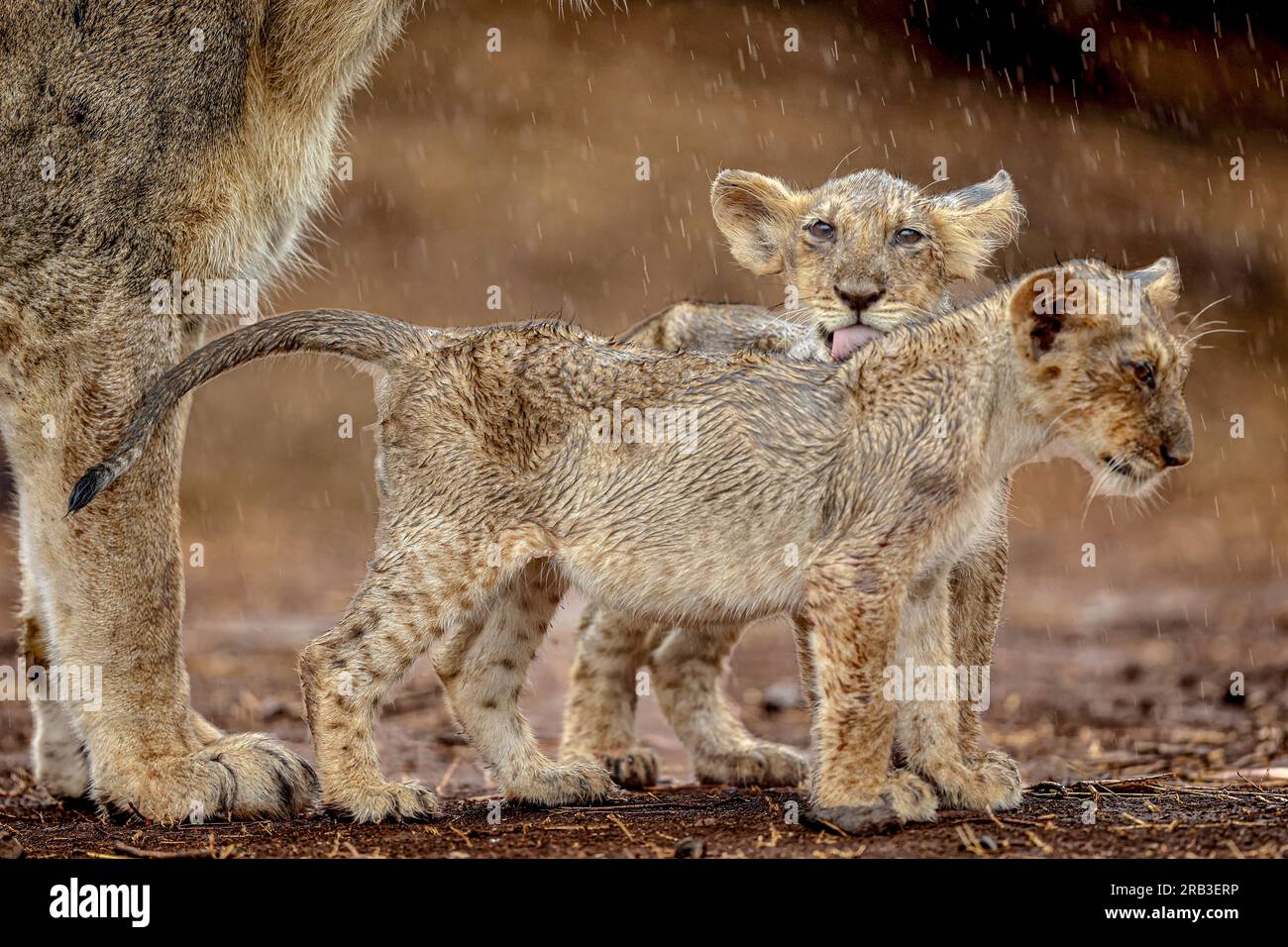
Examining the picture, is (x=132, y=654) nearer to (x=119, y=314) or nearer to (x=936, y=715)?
(x=119, y=314)

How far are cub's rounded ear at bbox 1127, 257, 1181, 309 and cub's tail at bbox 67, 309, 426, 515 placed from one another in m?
2.29

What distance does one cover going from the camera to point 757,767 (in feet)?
21.2

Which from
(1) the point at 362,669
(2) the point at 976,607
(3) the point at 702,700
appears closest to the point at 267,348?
(1) the point at 362,669

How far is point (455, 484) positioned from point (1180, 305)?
35.7 feet

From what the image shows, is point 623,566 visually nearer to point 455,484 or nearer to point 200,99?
point 455,484

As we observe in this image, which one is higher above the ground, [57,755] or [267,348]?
[267,348]

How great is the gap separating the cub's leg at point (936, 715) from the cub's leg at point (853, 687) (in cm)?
43

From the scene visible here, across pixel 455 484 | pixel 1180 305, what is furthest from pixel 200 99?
pixel 1180 305

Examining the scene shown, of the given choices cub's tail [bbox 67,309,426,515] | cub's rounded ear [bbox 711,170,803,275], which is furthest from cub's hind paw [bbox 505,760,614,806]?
cub's rounded ear [bbox 711,170,803,275]

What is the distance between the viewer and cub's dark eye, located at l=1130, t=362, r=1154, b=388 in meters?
4.67

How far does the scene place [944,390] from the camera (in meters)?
4.85

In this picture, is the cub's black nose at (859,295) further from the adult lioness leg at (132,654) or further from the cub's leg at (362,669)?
the adult lioness leg at (132,654)

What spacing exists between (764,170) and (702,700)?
9.24 m

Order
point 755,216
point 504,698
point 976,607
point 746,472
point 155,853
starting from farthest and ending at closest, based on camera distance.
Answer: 1. point 755,216
2. point 504,698
3. point 976,607
4. point 746,472
5. point 155,853
